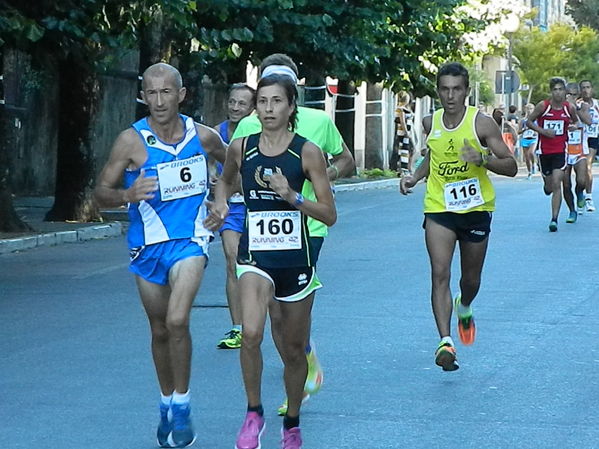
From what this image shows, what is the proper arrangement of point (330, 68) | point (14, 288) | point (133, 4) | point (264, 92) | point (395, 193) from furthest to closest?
point (395, 193)
point (330, 68)
point (133, 4)
point (14, 288)
point (264, 92)

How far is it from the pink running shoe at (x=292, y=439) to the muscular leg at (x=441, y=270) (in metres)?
2.67

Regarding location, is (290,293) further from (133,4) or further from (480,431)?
(133,4)

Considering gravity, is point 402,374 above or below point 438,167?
below

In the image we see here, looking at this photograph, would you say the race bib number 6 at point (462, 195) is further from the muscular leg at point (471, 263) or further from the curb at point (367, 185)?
A: the curb at point (367, 185)

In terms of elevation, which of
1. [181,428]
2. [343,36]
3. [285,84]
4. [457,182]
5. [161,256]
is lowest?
[181,428]

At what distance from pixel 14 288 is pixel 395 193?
18990 millimetres

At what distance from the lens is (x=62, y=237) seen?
19.3 m

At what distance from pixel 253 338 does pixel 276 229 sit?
51 cm

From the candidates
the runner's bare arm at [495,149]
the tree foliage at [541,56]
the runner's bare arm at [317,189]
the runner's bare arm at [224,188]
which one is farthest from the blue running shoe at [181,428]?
the tree foliage at [541,56]

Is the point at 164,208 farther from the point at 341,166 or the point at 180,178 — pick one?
the point at 341,166

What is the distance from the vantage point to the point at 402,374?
920cm

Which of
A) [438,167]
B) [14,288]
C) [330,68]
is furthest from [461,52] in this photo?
[438,167]

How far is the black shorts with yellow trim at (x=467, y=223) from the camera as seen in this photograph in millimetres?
9586

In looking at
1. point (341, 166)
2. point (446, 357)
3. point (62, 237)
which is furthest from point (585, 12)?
point (341, 166)
